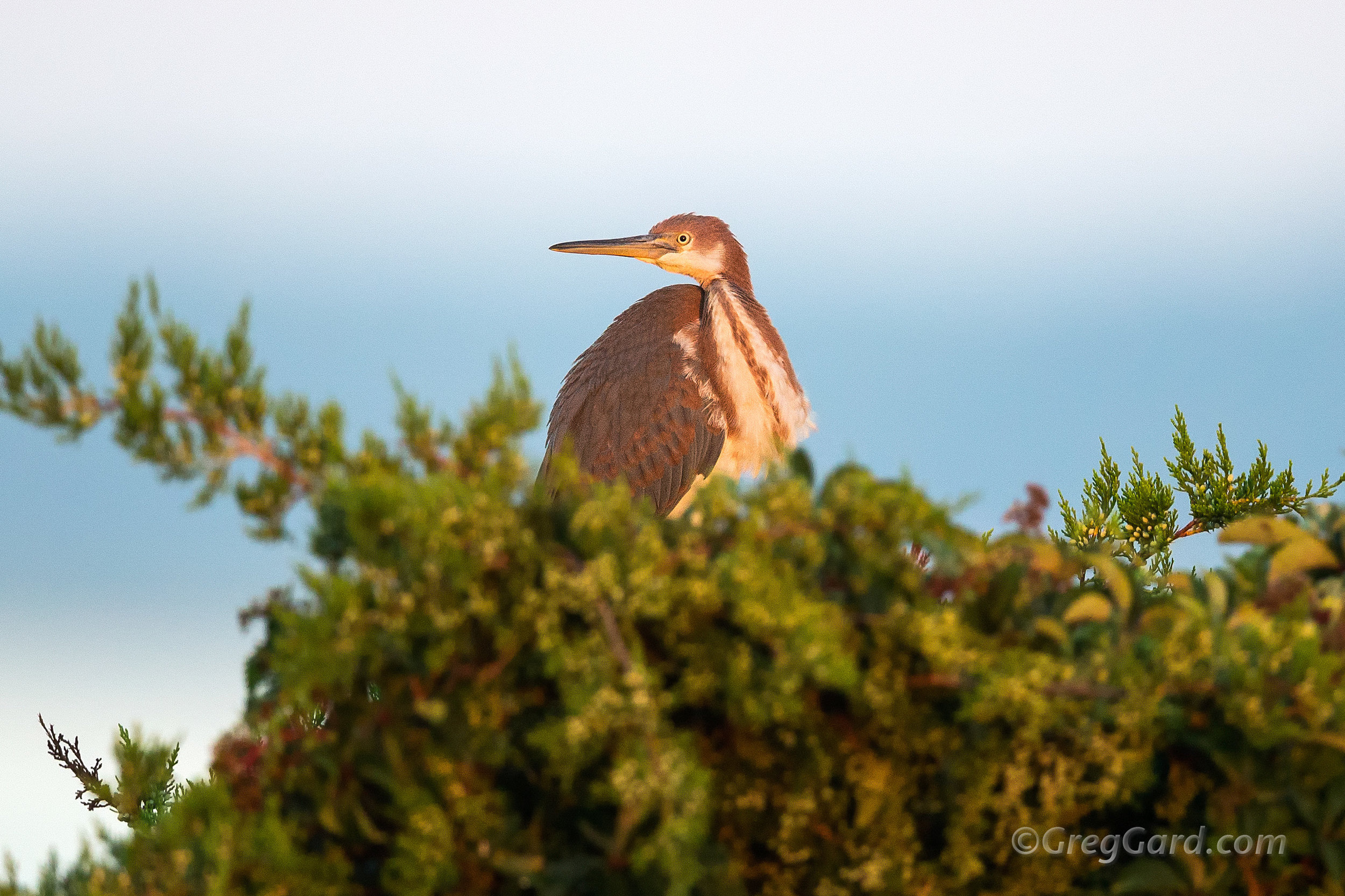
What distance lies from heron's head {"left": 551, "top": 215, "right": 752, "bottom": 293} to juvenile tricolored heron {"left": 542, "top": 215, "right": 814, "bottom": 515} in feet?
0.61

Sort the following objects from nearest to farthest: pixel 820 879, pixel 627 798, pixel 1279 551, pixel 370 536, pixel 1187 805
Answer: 1. pixel 627 798
2. pixel 370 536
3. pixel 820 879
4. pixel 1187 805
5. pixel 1279 551

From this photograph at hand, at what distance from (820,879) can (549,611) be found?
0.69m

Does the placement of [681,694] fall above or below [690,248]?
below

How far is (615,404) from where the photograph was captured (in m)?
7.18

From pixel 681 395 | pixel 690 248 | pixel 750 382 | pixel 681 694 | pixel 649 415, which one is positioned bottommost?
pixel 681 694

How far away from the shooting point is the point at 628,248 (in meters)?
8.21

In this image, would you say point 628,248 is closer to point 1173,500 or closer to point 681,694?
point 1173,500

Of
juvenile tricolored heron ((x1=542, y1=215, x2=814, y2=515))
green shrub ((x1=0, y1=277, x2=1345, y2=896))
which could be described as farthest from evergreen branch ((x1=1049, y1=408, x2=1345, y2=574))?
green shrub ((x1=0, y1=277, x2=1345, y2=896))

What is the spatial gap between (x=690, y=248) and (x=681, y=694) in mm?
6533

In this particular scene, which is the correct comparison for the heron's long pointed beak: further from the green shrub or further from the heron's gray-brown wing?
the green shrub

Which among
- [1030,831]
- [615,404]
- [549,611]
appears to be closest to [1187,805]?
[1030,831]

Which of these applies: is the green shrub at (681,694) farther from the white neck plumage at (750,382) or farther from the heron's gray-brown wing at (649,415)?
the white neck plumage at (750,382)

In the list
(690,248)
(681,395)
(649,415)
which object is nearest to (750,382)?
(681,395)

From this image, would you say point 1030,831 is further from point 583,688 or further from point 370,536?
point 370,536
